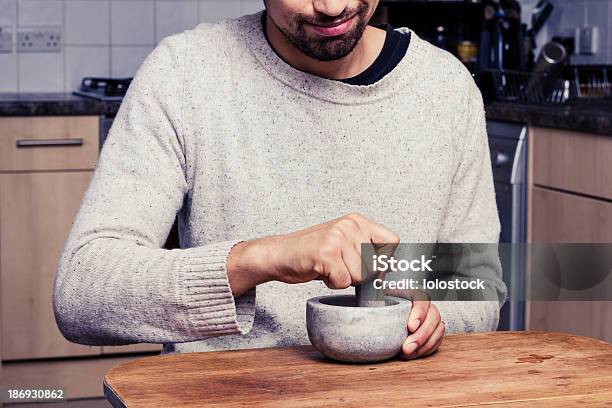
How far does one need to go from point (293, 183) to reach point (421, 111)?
0.67ft

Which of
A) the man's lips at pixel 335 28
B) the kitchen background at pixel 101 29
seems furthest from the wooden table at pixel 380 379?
the kitchen background at pixel 101 29

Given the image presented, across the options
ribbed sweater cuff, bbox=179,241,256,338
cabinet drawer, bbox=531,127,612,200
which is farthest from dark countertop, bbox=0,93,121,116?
ribbed sweater cuff, bbox=179,241,256,338

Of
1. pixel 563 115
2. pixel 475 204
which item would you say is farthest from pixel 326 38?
pixel 563 115

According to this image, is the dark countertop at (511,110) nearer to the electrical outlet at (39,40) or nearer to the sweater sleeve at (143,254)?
the electrical outlet at (39,40)

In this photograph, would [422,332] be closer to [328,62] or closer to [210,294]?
[210,294]

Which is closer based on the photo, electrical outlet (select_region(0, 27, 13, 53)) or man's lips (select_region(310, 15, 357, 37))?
man's lips (select_region(310, 15, 357, 37))

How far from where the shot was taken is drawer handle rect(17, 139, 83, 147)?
116 inches

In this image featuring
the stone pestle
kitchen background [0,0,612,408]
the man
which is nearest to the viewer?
the stone pestle

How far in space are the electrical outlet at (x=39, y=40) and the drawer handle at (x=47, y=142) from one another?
0.61m

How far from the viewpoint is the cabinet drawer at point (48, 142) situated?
9.68ft

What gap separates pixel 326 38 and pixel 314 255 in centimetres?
36

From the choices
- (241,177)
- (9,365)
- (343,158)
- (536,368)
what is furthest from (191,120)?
(9,365)

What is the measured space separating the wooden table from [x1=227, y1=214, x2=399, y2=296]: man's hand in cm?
8

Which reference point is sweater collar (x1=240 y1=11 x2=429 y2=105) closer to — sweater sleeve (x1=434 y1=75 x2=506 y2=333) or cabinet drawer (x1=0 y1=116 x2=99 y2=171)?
sweater sleeve (x1=434 y1=75 x2=506 y2=333)
